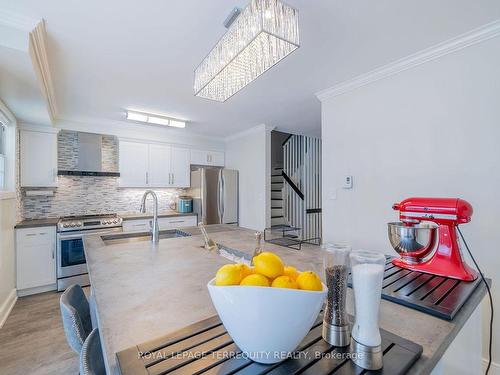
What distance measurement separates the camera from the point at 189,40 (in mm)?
1792

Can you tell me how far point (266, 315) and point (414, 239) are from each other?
1.02 metres

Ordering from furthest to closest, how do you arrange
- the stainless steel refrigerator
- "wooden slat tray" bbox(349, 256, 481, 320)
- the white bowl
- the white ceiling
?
the stainless steel refrigerator, the white ceiling, "wooden slat tray" bbox(349, 256, 481, 320), the white bowl

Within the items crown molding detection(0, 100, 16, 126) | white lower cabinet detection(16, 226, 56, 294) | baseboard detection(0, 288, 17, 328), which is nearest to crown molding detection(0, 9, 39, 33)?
crown molding detection(0, 100, 16, 126)

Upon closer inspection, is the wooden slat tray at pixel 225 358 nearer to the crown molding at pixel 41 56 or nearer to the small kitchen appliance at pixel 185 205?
the crown molding at pixel 41 56

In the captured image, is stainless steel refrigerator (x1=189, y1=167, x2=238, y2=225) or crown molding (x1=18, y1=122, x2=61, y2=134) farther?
stainless steel refrigerator (x1=189, y1=167, x2=238, y2=225)

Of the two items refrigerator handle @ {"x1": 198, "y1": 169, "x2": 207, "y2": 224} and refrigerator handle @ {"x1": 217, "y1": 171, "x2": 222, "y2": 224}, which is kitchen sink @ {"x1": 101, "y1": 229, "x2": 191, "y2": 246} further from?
refrigerator handle @ {"x1": 217, "y1": 171, "x2": 222, "y2": 224}

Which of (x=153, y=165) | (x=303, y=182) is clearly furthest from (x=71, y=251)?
(x=303, y=182)

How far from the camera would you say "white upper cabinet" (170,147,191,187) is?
4434mm

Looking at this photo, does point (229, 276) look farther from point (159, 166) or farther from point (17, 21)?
point (159, 166)

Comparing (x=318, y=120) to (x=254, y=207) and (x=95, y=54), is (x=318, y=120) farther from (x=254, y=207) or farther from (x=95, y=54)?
(x=95, y=54)

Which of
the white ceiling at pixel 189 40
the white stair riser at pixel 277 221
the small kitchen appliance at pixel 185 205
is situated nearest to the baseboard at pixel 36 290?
the small kitchen appliance at pixel 185 205

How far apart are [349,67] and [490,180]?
4.53ft

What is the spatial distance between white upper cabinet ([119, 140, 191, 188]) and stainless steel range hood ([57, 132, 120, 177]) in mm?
301

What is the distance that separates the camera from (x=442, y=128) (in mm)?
1895
